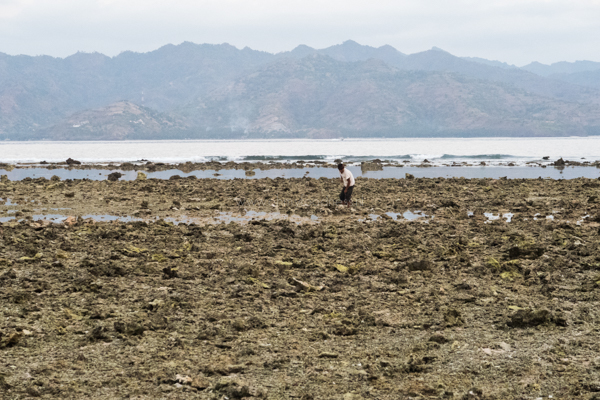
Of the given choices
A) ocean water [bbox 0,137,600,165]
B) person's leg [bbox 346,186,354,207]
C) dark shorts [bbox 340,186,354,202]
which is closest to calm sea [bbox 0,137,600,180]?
ocean water [bbox 0,137,600,165]

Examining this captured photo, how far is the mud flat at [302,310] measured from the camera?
20.6 feet

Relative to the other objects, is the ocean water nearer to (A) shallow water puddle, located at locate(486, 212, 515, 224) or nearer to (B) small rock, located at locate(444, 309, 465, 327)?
(A) shallow water puddle, located at locate(486, 212, 515, 224)

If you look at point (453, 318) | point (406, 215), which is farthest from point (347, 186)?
point (453, 318)

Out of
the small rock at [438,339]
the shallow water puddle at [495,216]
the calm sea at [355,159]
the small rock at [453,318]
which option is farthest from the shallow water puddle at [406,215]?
the calm sea at [355,159]

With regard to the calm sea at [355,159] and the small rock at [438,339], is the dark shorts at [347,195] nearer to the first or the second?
the small rock at [438,339]

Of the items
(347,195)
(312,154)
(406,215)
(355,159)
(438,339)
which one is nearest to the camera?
(438,339)

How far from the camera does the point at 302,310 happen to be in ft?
28.3

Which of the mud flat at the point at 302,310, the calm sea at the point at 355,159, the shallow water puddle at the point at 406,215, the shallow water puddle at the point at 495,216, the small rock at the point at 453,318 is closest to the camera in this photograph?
the mud flat at the point at 302,310

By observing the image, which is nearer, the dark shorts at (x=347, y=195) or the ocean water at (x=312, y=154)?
the dark shorts at (x=347, y=195)

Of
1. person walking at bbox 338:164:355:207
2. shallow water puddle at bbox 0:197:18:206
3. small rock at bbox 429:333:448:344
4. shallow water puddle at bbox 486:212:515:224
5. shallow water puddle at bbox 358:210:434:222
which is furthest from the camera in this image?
shallow water puddle at bbox 0:197:18:206

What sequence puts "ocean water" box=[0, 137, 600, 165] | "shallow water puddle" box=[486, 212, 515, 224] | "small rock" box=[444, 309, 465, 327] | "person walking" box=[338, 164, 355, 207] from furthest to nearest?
"ocean water" box=[0, 137, 600, 165]
"person walking" box=[338, 164, 355, 207]
"shallow water puddle" box=[486, 212, 515, 224]
"small rock" box=[444, 309, 465, 327]

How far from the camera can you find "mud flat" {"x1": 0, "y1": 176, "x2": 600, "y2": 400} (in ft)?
20.6

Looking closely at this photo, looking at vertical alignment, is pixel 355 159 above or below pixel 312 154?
below

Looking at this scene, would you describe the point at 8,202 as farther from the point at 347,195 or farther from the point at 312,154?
the point at 312,154
